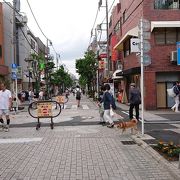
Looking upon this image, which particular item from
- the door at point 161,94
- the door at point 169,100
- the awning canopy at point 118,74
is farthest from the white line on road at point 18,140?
the awning canopy at point 118,74

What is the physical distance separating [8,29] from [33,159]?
142 feet

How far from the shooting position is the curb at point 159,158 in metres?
7.24

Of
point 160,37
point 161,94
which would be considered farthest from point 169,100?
point 160,37

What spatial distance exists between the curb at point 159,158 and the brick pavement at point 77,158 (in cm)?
7

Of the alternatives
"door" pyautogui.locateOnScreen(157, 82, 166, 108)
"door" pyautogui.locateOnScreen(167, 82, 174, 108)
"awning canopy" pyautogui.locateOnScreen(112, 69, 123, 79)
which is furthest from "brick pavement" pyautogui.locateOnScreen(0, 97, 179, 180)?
"awning canopy" pyautogui.locateOnScreen(112, 69, 123, 79)

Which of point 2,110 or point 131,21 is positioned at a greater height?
point 131,21

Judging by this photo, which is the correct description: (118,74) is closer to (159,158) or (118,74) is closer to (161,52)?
(161,52)

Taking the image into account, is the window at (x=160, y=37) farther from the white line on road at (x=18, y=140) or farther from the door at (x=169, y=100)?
the white line on road at (x=18, y=140)

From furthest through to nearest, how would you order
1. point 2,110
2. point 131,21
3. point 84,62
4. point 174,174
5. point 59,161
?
1. point 84,62
2. point 131,21
3. point 2,110
4. point 59,161
5. point 174,174

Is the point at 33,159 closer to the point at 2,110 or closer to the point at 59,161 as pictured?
the point at 59,161

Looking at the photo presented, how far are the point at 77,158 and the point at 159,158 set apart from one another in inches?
73.4

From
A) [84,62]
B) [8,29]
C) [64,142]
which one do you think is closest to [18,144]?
[64,142]

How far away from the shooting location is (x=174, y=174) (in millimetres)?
7160

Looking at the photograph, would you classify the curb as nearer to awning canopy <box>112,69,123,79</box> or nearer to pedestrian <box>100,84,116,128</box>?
pedestrian <box>100,84,116,128</box>
